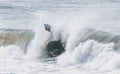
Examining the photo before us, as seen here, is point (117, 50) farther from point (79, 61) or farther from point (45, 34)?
point (45, 34)

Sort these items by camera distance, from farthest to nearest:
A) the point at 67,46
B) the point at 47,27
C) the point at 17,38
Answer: the point at 17,38
the point at 47,27
the point at 67,46

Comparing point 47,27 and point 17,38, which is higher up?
point 47,27

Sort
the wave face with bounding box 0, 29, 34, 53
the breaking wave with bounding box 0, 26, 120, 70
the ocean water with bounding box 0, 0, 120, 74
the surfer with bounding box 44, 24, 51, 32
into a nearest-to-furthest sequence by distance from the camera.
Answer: the ocean water with bounding box 0, 0, 120, 74 → the breaking wave with bounding box 0, 26, 120, 70 → the wave face with bounding box 0, 29, 34, 53 → the surfer with bounding box 44, 24, 51, 32

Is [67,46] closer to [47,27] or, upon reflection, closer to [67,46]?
[67,46]

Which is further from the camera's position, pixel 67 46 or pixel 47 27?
pixel 47 27

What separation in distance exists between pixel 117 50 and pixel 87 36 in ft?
13.1

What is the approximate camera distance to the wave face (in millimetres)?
36375

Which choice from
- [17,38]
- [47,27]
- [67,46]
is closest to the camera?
[67,46]

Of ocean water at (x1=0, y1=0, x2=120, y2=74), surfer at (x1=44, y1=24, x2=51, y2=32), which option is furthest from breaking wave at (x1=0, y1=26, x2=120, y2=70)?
surfer at (x1=44, y1=24, x2=51, y2=32)

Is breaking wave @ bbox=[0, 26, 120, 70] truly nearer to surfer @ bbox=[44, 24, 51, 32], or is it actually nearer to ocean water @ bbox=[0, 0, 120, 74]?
ocean water @ bbox=[0, 0, 120, 74]

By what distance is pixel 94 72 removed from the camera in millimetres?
28547

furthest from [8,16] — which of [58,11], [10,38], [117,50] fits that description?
[117,50]

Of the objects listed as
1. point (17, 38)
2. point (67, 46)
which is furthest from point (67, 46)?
point (17, 38)

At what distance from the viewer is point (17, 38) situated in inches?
1473
